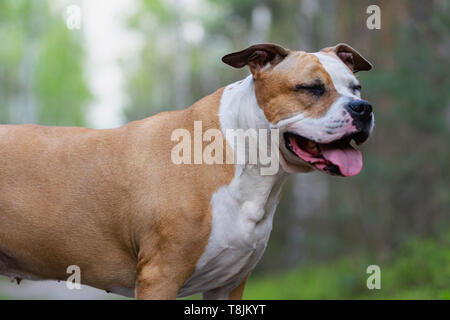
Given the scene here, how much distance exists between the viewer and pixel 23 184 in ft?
12.8

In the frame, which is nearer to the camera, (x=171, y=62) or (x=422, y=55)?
(x=422, y=55)

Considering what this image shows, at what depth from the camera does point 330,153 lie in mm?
3738

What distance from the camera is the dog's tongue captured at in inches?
146

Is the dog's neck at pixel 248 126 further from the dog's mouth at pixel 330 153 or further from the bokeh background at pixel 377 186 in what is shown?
the bokeh background at pixel 377 186

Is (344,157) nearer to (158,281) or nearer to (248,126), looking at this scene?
(248,126)

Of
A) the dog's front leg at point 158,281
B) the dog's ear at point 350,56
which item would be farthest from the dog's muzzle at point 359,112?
the dog's front leg at point 158,281

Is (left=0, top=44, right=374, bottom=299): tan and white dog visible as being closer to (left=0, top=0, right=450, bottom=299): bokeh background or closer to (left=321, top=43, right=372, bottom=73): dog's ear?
(left=321, top=43, right=372, bottom=73): dog's ear

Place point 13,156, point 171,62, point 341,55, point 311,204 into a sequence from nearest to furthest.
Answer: point 13,156
point 341,55
point 311,204
point 171,62

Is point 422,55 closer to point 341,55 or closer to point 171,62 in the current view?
→ point 341,55

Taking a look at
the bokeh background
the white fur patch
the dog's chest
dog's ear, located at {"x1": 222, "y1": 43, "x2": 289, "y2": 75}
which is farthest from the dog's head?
the bokeh background

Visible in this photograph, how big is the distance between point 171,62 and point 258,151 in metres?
36.2

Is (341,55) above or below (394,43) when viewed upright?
below

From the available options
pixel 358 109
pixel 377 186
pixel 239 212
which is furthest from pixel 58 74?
pixel 358 109
